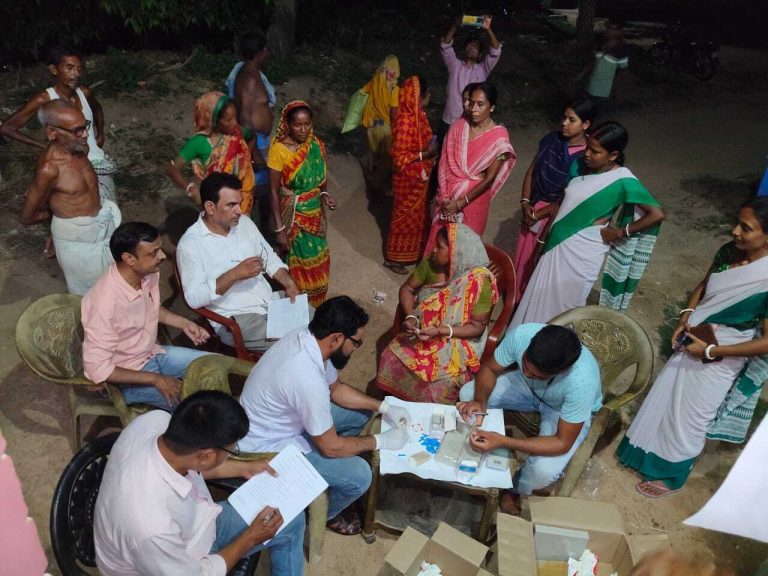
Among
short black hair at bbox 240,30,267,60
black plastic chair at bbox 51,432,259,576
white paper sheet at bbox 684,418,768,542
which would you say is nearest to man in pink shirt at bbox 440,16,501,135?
short black hair at bbox 240,30,267,60

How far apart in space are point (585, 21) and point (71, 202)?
10.0 metres

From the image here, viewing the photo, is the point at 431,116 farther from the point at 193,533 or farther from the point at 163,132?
the point at 193,533

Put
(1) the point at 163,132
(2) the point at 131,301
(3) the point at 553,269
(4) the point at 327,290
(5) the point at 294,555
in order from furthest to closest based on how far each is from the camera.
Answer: (1) the point at 163,132
(4) the point at 327,290
(3) the point at 553,269
(2) the point at 131,301
(5) the point at 294,555

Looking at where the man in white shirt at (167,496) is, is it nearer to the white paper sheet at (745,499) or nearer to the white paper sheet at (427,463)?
the white paper sheet at (427,463)

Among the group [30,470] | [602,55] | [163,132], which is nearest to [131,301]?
[30,470]

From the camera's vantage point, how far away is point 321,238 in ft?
14.8

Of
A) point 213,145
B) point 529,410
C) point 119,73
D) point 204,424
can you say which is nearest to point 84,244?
point 213,145

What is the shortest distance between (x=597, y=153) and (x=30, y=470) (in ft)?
12.1

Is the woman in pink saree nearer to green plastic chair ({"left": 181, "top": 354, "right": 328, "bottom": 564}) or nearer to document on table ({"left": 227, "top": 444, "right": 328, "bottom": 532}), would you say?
green plastic chair ({"left": 181, "top": 354, "right": 328, "bottom": 564})

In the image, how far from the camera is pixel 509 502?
3432mm

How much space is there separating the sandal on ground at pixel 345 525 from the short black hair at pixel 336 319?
3.62 feet

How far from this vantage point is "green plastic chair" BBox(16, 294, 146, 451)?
2.91 m

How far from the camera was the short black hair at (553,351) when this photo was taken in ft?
8.87

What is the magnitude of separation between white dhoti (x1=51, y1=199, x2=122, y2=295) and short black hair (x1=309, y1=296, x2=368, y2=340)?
5.79 feet
